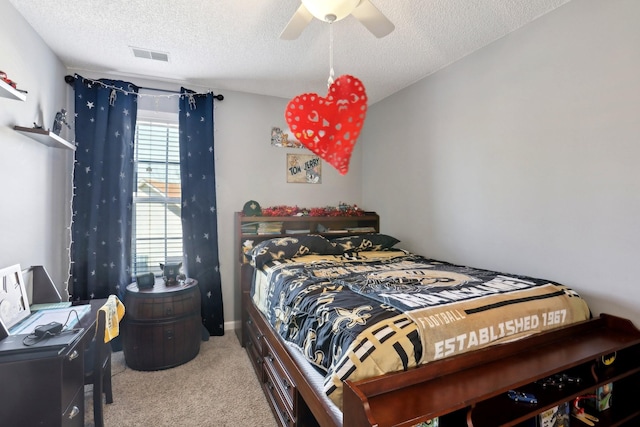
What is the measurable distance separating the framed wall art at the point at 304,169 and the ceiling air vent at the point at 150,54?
4.88 feet

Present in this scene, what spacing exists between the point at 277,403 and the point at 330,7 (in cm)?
215

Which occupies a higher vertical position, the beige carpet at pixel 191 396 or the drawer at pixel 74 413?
the drawer at pixel 74 413

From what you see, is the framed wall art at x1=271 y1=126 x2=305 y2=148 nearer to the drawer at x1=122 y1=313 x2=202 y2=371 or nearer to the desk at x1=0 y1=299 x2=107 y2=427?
the drawer at x1=122 y1=313 x2=202 y2=371

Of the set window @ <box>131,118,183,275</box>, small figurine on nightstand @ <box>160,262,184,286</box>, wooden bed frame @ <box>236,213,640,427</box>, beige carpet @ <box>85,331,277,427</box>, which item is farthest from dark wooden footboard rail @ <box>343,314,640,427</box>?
window @ <box>131,118,183,275</box>

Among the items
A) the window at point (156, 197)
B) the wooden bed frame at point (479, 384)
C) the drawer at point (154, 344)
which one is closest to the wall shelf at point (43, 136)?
the window at point (156, 197)

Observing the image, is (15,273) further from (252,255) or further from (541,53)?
(541,53)

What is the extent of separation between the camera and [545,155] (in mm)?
2041

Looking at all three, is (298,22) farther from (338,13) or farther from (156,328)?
(156,328)

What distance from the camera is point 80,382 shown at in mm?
1507

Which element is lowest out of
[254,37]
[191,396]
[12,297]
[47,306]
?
[191,396]

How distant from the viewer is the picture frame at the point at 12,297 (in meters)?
1.59

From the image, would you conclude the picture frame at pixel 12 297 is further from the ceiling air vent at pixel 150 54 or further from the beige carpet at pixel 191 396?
the ceiling air vent at pixel 150 54

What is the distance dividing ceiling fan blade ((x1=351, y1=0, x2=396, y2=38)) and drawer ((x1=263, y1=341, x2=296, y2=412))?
74.0 inches

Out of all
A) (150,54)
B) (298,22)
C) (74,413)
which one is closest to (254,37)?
(298,22)
